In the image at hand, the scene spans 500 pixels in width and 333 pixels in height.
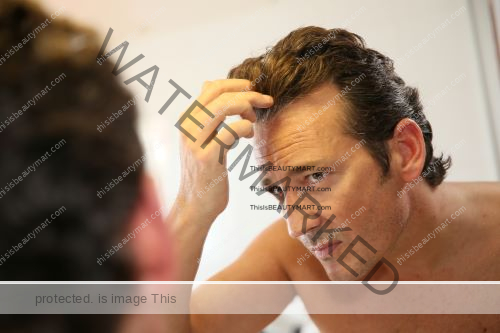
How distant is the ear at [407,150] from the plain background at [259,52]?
1.8 inches

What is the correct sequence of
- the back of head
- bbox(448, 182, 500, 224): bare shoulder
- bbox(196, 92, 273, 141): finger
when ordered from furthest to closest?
1. bbox(448, 182, 500, 224): bare shoulder
2. bbox(196, 92, 273, 141): finger
3. the back of head

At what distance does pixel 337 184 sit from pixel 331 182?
0.04ft

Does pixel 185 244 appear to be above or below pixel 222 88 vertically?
below

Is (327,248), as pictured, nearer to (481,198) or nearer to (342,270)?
(342,270)

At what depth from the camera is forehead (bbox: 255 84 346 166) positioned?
112 centimetres

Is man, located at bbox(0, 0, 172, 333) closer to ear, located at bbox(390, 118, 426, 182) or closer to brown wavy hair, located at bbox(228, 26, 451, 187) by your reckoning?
brown wavy hair, located at bbox(228, 26, 451, 187)

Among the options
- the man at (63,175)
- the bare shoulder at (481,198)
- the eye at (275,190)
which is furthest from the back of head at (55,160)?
the bare shoulder at (481,198)

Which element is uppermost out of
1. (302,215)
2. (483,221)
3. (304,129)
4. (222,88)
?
(222,88)

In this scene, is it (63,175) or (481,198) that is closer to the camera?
(63,175)

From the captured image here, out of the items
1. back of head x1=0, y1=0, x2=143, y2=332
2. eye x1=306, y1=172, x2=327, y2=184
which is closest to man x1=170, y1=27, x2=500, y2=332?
eye x1=306, y1=172, x2=327, y2=184

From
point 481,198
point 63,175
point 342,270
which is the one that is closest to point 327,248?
point 342,270

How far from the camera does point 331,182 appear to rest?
114 cm

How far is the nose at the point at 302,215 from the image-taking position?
1.14m

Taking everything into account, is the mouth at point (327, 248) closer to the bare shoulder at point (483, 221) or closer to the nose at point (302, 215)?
the nose at point (302, 215)
